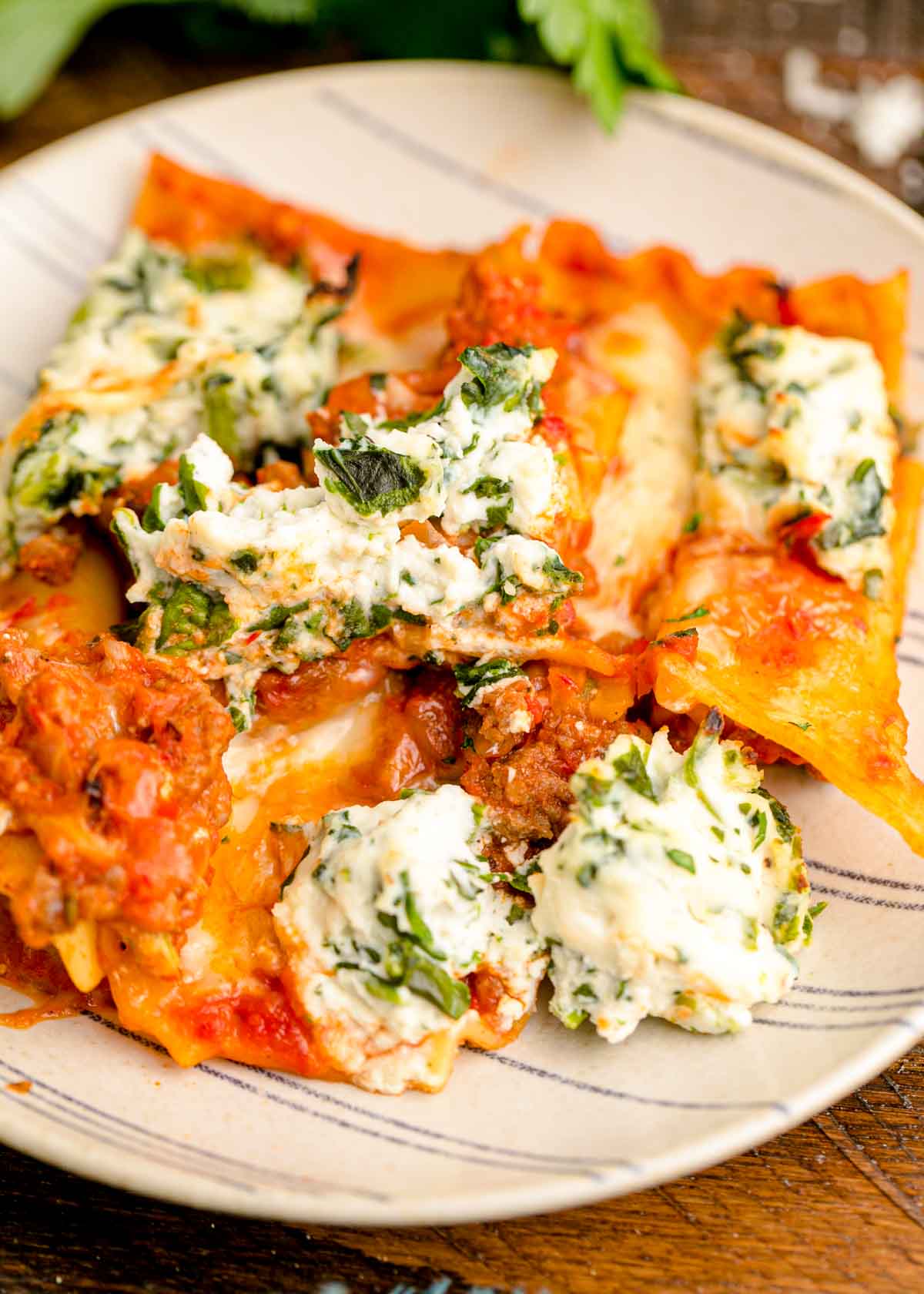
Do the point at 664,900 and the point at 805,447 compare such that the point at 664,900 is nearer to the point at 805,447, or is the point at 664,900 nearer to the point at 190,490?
the point at 805,447

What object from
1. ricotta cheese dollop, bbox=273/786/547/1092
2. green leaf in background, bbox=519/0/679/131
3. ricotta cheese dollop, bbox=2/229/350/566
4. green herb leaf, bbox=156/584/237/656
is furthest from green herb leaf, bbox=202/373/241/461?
green leaf in background, bbox=519/0/679/131

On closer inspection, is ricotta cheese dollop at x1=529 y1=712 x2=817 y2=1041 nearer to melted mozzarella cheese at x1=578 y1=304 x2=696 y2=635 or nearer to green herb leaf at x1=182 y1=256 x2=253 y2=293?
melted mozzarella cheese at x1=578 y1=304 x2=696 y2=635

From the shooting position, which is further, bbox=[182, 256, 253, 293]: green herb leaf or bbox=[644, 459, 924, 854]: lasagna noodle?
bbox=[182, 256, 253, 293]: green herb leaf

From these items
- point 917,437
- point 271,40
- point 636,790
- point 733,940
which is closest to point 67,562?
point 636,790

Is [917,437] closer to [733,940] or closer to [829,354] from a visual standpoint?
[829,354]

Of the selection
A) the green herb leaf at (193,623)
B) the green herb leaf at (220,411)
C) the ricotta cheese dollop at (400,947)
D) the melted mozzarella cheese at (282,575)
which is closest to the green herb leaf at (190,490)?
the melted mozzarella cheese at (282,575)

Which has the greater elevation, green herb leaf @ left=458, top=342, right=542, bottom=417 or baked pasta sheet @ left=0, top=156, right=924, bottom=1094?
green herb leaf @ left=458, top=342, right=542, bottom=417
